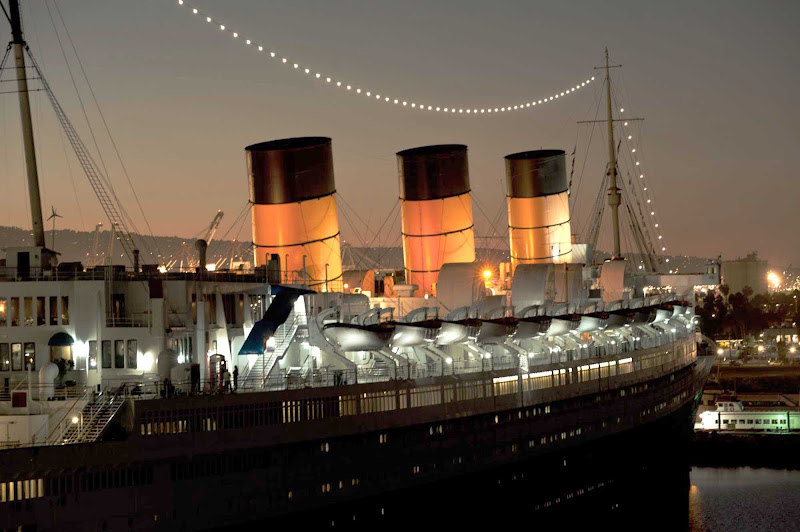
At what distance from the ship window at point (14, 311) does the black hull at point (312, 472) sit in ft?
27.5

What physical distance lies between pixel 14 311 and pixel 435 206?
3974cm

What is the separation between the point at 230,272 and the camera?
47.8 meters

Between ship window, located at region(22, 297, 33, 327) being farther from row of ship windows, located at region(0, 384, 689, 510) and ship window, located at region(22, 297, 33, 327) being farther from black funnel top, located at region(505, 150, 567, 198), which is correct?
black funnel top, located at region(505, 150, 567, 198)

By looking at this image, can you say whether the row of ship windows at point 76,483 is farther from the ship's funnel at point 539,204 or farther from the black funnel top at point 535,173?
the black funnel top at point 535,173

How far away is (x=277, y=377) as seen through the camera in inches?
1647

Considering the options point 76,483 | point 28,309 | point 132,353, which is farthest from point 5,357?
point 76,483

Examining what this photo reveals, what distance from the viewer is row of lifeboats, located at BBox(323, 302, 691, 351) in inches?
1848

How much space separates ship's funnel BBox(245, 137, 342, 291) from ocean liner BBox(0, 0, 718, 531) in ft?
0.33

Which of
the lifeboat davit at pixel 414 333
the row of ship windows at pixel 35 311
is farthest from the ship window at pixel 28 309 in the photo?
the lifeboat davit at pixel 414 333

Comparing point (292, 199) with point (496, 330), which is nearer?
point (496, 330)

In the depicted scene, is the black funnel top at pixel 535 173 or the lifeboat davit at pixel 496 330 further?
the black funnel top at pixel 535 173

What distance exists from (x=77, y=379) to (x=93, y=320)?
2.10 m

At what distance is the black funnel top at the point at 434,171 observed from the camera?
253ft

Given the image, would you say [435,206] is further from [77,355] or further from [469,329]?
[77,355]
